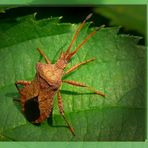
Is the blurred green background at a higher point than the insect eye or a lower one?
higher

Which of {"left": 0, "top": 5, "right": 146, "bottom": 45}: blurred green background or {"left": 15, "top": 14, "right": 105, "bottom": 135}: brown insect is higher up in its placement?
{"left": 0, "top": 5, "right": 146, "bottom": 45}: blurred green background

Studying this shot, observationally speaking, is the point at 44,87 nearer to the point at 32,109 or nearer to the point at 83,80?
the point at 32,109

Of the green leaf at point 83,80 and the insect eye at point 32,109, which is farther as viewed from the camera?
the insect eye at point 32,109

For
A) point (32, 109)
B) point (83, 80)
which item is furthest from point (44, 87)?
point (83, 80)

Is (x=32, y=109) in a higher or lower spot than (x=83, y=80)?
lower

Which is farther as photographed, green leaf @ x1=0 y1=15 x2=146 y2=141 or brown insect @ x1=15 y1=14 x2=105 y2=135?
brown insect @ x1=15 y1=14 x2=105 y2=135

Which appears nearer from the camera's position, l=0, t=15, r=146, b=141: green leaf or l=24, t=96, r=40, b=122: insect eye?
l=0, t=15, r=146, b=141: green leaf

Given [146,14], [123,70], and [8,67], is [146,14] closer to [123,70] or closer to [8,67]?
[123,70]
